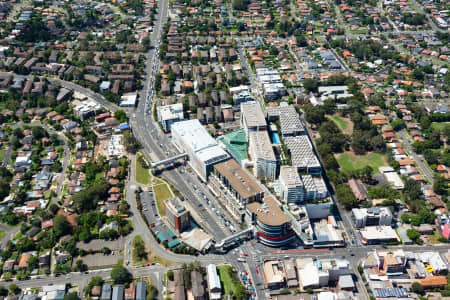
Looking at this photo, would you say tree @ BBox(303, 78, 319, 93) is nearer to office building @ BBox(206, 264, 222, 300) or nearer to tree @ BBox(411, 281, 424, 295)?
tree @ BBox(411, 281, 424, 295)

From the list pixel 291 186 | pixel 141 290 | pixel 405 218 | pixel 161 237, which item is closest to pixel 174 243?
pixel 161 237

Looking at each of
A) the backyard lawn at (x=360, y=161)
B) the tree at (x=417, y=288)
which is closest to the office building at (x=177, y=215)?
the backyard lawn at (x=360, y=161)

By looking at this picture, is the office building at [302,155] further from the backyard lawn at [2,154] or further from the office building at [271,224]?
the backyard lawn at [2,154]

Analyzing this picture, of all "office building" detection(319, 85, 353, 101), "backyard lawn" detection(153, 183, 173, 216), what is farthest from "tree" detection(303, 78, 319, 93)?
"backyard lawn" detection(153, 183, 173, 216)

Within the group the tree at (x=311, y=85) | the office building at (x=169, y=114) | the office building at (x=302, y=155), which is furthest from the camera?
the tree at (x=311, y=85)

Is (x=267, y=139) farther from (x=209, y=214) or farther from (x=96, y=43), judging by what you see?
(x=96, y=43)

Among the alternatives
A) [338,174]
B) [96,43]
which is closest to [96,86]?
[96,43]
